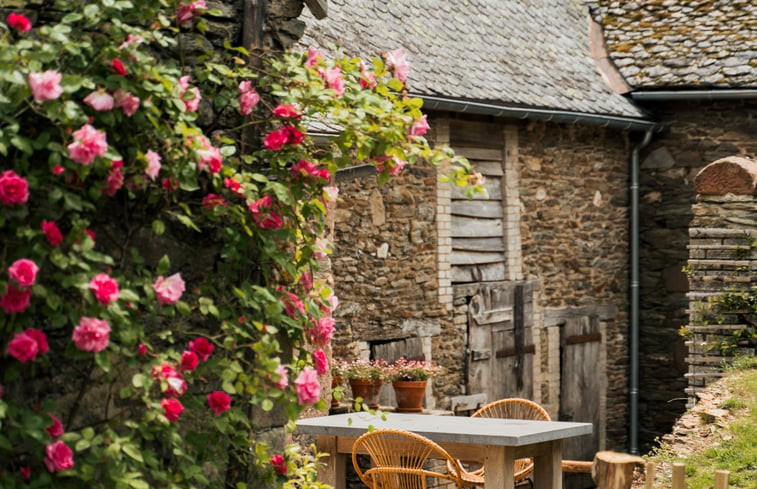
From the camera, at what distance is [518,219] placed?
13227mm

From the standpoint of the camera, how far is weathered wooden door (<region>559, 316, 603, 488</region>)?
13977mm

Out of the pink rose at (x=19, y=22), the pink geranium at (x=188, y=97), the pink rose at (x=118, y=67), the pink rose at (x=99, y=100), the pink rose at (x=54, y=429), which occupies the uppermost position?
the pink rose at (x=19, y=22)

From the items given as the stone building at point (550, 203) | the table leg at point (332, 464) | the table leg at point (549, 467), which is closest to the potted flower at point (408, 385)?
the stone building at point (550, 203)

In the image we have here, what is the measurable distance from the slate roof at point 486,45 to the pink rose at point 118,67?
20.9 ft

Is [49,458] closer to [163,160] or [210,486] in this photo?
[210,486]

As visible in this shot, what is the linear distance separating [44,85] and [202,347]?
1.03 metres

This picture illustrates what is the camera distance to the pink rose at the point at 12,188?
3.78 metres

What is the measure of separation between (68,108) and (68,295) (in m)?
0.61

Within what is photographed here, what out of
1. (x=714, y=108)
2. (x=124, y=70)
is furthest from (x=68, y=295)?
(x=714, y=108)

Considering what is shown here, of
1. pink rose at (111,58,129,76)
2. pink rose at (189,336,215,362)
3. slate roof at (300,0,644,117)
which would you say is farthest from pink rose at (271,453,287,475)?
slate roof at (300,0,644,117)

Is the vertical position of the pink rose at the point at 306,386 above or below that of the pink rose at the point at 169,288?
below

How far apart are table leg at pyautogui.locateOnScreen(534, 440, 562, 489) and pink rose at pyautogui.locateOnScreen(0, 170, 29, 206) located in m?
4.23

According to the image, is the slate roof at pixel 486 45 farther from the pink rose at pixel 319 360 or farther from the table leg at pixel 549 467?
the pink rose at pixel 319 360

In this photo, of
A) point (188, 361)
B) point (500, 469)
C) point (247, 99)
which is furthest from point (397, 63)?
point (500, 469)
